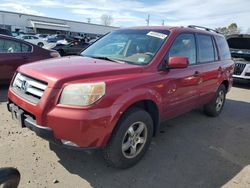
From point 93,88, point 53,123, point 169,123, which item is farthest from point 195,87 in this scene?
point 53,123

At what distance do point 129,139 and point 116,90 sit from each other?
0.76 m

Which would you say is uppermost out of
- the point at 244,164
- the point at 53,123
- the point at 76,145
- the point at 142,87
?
the point at 142,87

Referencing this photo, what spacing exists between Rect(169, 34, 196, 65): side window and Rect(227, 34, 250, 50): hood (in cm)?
742

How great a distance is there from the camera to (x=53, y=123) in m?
2.84

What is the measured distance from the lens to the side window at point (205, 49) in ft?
15.9

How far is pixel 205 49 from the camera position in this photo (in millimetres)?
5070

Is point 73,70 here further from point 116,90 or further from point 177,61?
point 177,61

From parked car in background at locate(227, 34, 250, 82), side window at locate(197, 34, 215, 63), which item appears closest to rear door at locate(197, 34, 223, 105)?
side window at locate(197, 34, 215, 63)

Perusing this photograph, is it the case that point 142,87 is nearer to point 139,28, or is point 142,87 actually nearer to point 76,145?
point 76,145

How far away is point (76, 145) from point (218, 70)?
12.1ft

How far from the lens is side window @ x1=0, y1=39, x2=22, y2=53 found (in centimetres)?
673

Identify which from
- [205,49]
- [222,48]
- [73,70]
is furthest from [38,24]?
[73,70]

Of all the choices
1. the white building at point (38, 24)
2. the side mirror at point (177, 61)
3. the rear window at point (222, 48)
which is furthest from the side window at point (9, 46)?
the white building at point (38, 24)

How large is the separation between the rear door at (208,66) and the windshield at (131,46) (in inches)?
44.6
